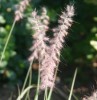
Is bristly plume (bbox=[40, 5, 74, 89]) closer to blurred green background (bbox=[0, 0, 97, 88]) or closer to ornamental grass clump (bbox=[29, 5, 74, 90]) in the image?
ornamental grass clump (bbox=[29, 5, 74, 90])

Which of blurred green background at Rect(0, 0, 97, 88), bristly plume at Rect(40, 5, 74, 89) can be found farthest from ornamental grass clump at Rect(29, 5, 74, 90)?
blurred green background at Rect(0, 0, 97, 88)

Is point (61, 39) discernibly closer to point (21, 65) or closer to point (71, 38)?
point (21, 65)

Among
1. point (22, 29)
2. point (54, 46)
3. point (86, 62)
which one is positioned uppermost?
point (22, 29)

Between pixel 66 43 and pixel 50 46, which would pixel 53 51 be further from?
pixel 66 43

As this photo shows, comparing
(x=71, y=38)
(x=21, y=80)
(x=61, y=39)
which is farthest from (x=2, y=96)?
(x=61, y=39)

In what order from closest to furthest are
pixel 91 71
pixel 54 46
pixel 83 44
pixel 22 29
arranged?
pixel 54 46
pixel 22 29
pixel 83 44
pixel 91 71

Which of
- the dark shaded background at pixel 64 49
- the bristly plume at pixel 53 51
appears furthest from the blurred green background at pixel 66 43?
the bristly plume at pixel 53 51

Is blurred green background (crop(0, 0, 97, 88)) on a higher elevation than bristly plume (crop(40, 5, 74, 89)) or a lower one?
higher
